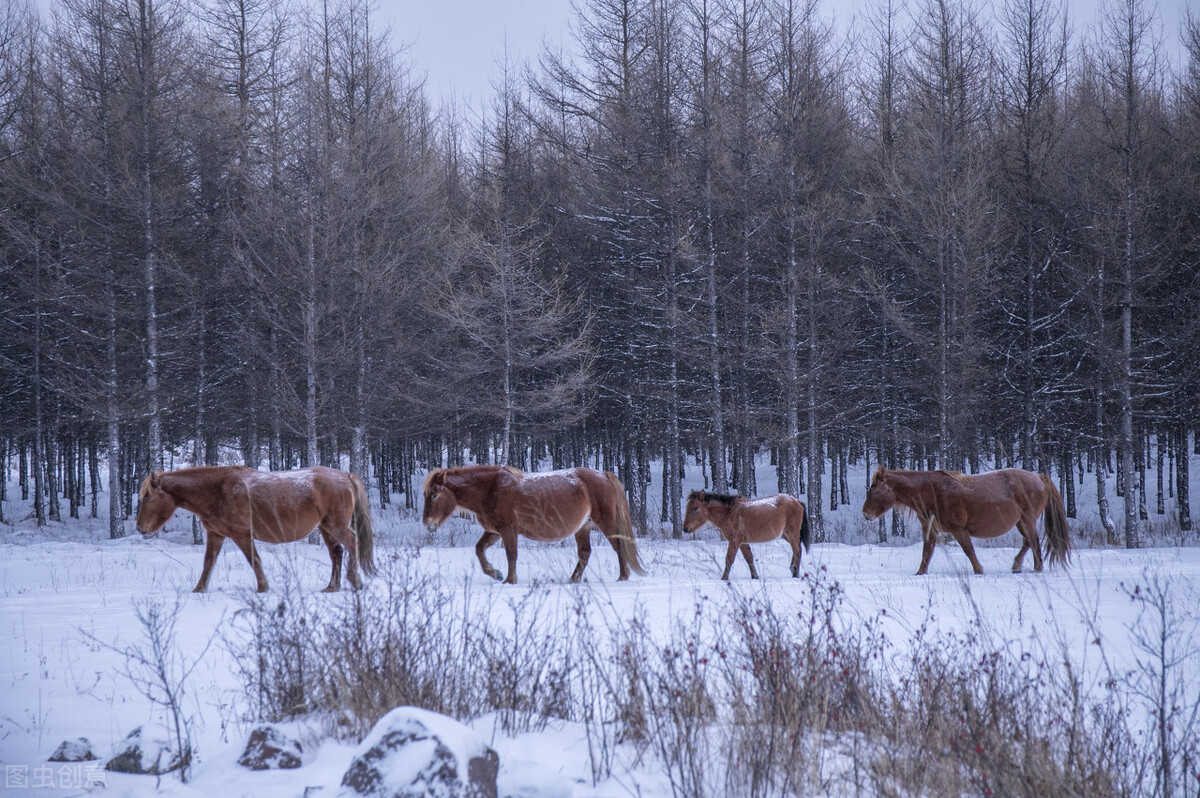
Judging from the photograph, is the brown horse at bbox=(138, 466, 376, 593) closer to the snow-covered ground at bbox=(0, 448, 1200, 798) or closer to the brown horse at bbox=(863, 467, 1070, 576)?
the snow-covered ground at bbox=(0, 448, 1200, 798)

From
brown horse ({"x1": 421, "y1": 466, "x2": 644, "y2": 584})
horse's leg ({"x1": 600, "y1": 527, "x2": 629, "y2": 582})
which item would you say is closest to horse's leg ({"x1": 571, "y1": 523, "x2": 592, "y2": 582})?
brown horse ({"x1": 421, "y1": 466, "x2": 644, "y2": 584})

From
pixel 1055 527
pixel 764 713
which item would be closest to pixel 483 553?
pixel 764 713

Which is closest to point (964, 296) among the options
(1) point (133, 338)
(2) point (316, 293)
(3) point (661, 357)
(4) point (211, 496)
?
(3) point (661, 357)

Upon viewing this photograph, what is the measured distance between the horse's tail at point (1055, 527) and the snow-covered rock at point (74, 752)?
1164 cm

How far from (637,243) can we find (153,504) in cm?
1406

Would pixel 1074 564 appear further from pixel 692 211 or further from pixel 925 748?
pixel 692 211

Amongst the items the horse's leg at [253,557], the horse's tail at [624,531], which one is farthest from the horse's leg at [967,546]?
the horse's leg at [253,557]

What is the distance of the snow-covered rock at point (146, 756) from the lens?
12.5 feet

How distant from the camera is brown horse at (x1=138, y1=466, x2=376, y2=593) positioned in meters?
8.91

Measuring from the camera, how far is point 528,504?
1020 centimetres

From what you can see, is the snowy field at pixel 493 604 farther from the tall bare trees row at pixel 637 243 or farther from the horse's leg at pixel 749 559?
the tall bare trees row at pixel 637 243

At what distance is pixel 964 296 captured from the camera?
60.0ft

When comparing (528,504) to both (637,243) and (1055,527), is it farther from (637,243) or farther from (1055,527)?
(637,243)

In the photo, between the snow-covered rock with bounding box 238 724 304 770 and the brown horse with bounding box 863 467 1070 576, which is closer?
the snow-covered rock with bounding box 238 724 304 770
